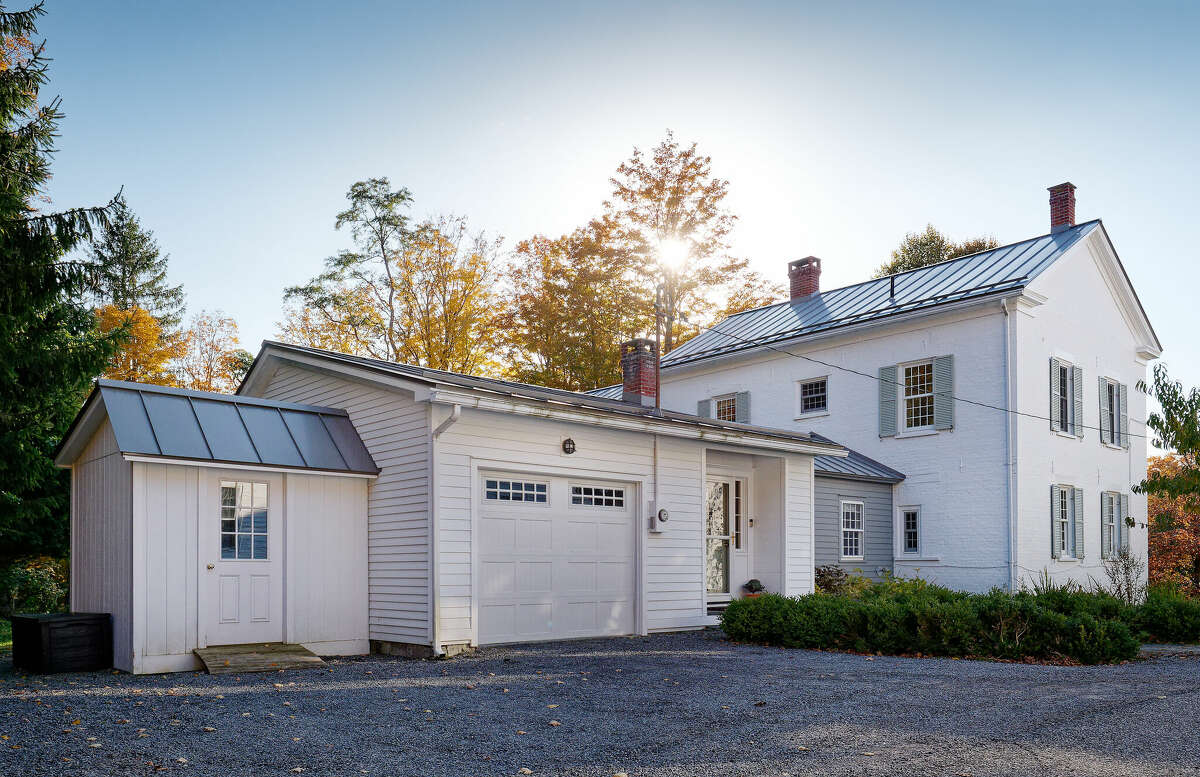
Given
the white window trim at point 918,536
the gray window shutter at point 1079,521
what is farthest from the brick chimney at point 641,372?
the gray window shutter at point 1079,521

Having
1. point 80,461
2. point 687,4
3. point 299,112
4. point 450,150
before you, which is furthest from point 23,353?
point 687,4

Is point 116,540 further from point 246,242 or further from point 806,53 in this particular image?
point 246,242

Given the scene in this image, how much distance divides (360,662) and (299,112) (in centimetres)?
913

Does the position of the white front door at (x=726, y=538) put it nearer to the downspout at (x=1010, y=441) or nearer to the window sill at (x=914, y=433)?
the window sill at (x=914, y=433)

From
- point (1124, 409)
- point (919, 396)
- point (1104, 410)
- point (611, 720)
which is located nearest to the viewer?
point (611, 720)

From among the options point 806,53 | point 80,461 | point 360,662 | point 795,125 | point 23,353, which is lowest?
point 360,662

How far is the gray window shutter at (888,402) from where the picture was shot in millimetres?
19984

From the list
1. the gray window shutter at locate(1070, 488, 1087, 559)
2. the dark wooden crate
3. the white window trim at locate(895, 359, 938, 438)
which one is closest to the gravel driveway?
the dark wooden crate

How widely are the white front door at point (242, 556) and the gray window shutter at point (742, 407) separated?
13981 mm

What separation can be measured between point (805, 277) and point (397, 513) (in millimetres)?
16302

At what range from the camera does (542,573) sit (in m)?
12.5

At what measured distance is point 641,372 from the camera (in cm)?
1692

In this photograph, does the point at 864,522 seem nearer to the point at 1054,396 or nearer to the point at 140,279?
the point at 1054,396

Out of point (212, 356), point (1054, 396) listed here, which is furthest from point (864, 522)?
point (212, 356)
